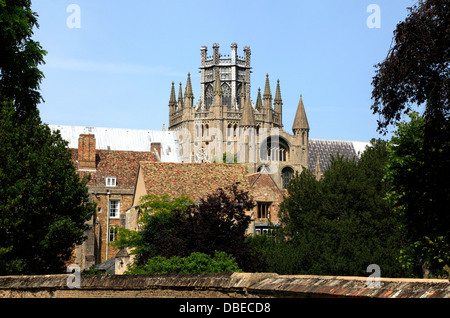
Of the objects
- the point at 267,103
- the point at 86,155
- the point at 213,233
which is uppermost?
the point at 267,103

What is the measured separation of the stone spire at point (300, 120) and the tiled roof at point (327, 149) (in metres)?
6.05

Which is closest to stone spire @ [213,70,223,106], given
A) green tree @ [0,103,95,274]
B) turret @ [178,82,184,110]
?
turret @ [178,82,184,110]

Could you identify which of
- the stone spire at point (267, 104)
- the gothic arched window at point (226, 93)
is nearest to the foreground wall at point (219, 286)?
the stone spire at point (267, 104)

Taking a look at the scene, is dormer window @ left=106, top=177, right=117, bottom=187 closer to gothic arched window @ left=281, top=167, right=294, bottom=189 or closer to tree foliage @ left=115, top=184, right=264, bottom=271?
tree foliage @ left=115, top=184, right=264, bottom=271

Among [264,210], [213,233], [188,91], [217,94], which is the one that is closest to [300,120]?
[217,94]

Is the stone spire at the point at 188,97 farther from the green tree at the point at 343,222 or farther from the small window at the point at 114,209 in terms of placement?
the green tree at the point at 343,222

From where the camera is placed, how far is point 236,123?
14350 cm

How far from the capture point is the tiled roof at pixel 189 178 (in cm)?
5188

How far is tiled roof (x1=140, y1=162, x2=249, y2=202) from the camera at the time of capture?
51.9m

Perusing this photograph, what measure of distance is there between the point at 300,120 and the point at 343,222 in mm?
83158

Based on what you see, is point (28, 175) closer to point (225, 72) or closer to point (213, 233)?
point (213, 233)

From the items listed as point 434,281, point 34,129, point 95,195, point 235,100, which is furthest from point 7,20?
point 235,100

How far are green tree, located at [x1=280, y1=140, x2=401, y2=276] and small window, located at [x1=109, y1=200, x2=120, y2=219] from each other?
26.7 metres
